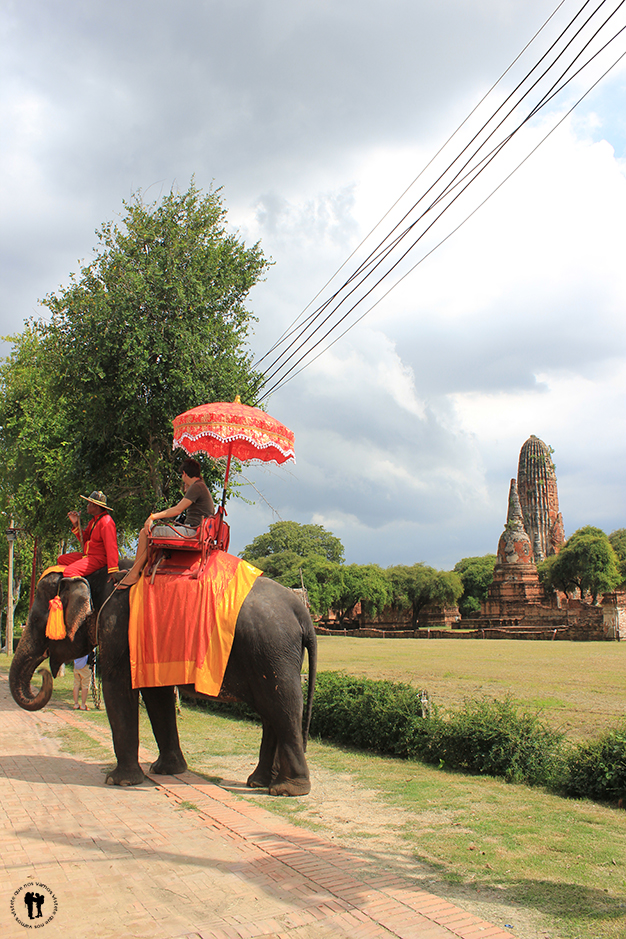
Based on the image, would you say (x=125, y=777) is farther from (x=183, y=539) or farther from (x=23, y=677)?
(x=183, y=539)

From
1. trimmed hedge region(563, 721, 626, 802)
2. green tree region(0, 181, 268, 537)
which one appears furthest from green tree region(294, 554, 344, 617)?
trimmed hedge region(563, 721, 626, 802)

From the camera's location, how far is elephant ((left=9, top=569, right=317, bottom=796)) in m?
7.01

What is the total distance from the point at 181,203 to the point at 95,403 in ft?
15.7

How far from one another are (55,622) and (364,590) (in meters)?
61.1

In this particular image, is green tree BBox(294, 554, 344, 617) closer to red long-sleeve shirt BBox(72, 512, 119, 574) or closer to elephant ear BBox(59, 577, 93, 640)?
red long-sleeve shirt BBox(72, 512, 119, 574)

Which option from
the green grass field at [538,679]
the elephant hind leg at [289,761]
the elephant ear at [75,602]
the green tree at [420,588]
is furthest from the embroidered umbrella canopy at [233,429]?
the green tree at [420,588]

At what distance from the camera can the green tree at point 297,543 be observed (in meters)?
86.0

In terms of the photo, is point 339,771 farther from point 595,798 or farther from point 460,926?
point 460,926

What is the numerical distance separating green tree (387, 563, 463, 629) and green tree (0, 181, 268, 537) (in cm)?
5636

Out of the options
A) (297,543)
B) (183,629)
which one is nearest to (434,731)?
(183,629)

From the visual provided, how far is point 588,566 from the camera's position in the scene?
208 feet

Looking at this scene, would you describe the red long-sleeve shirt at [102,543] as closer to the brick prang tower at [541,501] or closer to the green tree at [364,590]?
the green tree at [364,590]

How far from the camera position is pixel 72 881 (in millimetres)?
4488

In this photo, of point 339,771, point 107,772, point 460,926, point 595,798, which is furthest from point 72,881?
point 595,798
